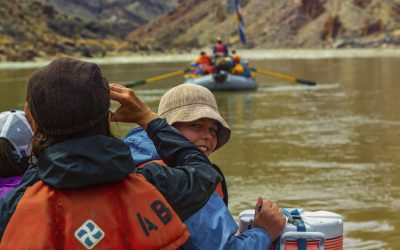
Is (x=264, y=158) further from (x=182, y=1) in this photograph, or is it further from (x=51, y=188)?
(x=182, y=1)

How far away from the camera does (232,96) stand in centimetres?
1983

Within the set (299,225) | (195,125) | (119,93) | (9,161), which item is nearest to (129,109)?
(119,93)

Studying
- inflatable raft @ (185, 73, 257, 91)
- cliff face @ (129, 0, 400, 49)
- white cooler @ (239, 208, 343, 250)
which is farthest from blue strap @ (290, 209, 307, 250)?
cliff face @ (129, 0, 400, 49)

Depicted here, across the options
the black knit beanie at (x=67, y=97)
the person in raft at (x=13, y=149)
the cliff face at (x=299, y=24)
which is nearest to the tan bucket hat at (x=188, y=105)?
the person in raft at (x=13, y=149)

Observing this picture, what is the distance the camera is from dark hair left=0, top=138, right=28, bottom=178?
2.85 m

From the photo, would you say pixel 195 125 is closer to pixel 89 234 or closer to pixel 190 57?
pixel 89 234

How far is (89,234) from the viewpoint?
202 centimetres

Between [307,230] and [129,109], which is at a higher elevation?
[129,109]

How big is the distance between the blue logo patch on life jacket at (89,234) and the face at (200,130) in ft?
3.02

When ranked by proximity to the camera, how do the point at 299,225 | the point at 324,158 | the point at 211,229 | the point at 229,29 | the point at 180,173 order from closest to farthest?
the point at 180,173, the point at 211,229, the point at 299,225, the point at 324,158, the point at 229,29

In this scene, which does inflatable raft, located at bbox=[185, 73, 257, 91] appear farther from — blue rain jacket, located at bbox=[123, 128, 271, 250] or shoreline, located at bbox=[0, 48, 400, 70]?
shoreline, located at bbox=[0, 48, 400, 70]

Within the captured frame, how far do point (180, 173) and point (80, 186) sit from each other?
0.36 meters

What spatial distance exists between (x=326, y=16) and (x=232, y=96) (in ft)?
321

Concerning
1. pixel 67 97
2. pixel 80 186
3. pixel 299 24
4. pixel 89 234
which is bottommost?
pixel 299 24
